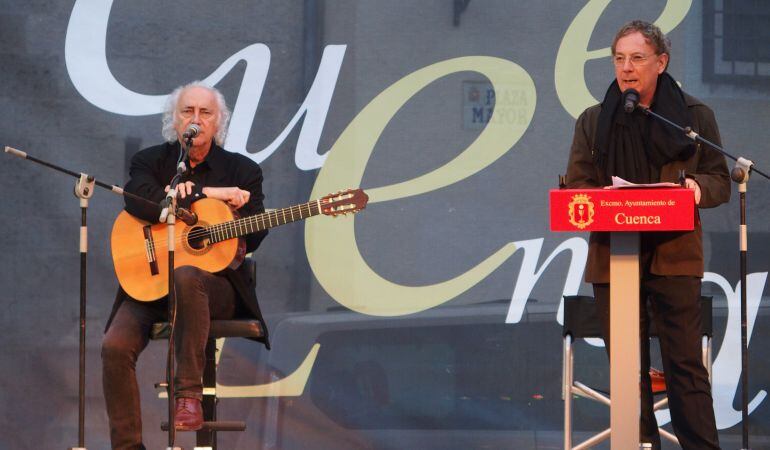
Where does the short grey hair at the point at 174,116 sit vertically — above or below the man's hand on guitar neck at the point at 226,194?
above

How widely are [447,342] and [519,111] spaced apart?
3.30ft

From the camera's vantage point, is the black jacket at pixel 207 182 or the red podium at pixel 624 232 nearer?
the red podium at pixel 624 232

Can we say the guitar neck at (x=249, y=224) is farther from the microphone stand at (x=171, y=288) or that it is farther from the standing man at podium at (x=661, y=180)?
the standing man at podium at (x=661, y=180)

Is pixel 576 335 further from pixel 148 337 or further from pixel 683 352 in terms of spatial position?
pixel 148 337

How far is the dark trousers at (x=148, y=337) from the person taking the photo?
3430 millimetres

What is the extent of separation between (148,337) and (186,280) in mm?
296

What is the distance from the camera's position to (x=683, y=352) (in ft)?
10.0

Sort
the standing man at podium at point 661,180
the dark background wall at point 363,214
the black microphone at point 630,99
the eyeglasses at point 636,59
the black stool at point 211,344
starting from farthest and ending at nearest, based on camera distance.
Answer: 1. the dark background wall at point 363,214
2. the black stool at point 211,344
3. the eyeglasses at point 636,59
4. the standing man at podium at point 661,180
5. the black microphone at point 630,99

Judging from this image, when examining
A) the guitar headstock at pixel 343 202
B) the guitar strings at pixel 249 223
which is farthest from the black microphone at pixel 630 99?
the guitar strings at pixel 249 223

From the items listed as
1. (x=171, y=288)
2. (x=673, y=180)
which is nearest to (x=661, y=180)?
(x=673, y=180)

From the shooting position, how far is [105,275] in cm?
446

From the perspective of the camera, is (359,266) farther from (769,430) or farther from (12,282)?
(769,430)

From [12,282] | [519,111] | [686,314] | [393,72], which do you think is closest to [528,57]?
[519,111]

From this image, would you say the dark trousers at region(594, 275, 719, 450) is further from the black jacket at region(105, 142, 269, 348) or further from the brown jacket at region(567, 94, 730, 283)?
the black jacket at region(105, 142, 269, 348)
